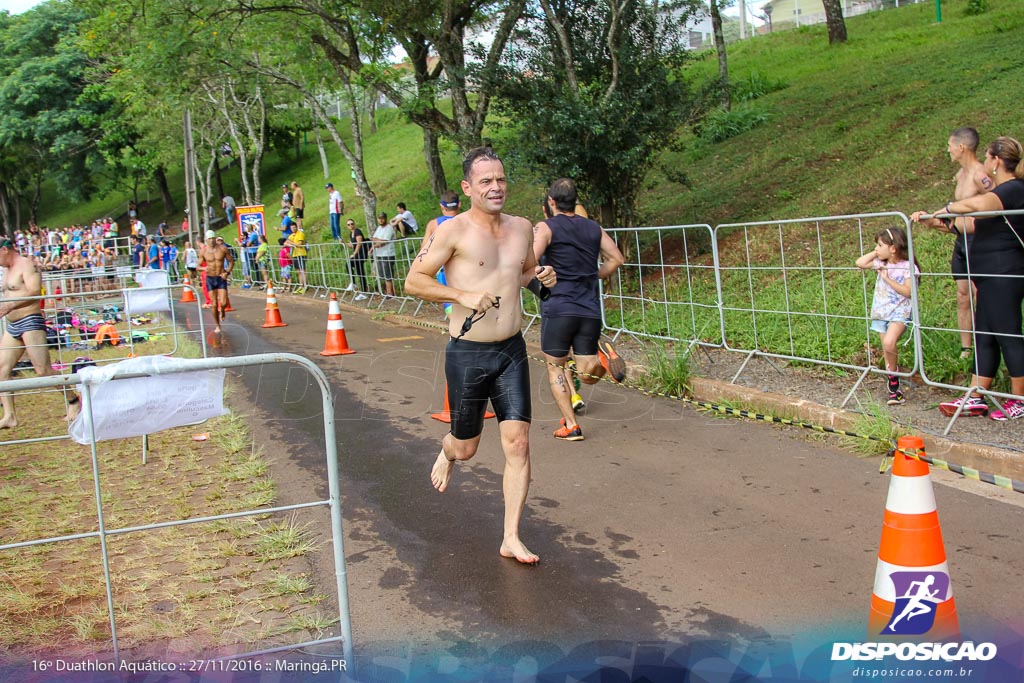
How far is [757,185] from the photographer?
1540 centimetres

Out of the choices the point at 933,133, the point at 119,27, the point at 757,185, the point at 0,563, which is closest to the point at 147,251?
the point at 119,27

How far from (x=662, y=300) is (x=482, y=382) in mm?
6527

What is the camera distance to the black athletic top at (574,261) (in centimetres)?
730

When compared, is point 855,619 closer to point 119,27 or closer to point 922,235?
point 922,235

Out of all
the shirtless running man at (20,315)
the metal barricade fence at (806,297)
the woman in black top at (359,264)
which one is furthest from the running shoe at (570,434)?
the woman in black top at (359,264)

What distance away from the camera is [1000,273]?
6770 millimetres

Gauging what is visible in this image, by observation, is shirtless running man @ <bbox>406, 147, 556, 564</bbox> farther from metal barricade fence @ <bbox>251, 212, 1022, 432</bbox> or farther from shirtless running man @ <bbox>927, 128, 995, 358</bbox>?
shirtless running man @ <bbox>927, 128, 995, 358</bbox>

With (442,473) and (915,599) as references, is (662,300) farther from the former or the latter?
(915,599)

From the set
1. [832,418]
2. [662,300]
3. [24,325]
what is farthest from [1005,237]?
[24,325]

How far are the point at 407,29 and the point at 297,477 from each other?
10989 mm

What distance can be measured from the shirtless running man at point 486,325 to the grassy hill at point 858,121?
8432 mm

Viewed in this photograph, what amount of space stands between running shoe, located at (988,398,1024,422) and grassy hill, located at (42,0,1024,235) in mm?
5413

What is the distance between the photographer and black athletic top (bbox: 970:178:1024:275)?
22.1ft

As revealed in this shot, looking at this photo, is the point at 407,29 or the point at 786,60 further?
the point at 786,60
